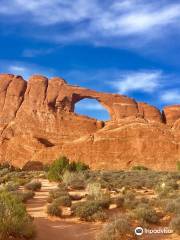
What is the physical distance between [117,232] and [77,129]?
6630 centimetres

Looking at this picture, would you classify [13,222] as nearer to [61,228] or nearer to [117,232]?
[117,232]

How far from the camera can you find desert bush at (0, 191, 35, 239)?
872cm

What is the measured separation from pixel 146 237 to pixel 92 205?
3602 mm

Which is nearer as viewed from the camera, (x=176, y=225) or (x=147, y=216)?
(x=176, y=225)

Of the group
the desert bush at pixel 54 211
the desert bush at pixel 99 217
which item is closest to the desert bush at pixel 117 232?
the desert bush at pixel 99 217

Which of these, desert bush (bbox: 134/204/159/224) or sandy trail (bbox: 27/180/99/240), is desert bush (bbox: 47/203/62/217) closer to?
sandy trail (bbox: 27/180/99/240)

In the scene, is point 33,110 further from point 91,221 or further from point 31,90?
point 91,221

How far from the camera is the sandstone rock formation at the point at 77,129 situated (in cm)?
7000

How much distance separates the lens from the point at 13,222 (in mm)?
8898

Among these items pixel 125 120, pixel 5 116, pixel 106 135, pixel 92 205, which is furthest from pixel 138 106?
pixel 92 205

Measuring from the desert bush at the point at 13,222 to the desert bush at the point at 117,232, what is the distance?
1645 millimetres

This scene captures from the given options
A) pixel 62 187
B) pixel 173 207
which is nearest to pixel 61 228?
pixel 173 207

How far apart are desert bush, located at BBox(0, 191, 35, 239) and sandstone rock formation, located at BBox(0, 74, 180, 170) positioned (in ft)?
193

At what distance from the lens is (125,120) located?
74.9 m
